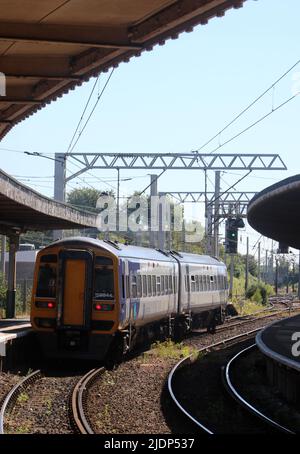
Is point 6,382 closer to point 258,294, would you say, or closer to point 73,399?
point 73,399

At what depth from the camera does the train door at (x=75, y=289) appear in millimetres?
17172

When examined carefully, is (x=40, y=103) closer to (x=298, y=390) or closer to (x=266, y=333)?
(x=298, y=390)

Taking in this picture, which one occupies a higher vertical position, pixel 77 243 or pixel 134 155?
pixel 134 155

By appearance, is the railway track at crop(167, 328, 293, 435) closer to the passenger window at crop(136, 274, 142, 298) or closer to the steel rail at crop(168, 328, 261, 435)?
the steel rail at crop(168, 328, 261, 435)

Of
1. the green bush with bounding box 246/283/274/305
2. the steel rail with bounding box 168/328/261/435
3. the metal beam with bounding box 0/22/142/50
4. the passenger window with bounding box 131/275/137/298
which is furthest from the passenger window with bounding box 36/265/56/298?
the green bush with bounding box 246/283/274/305

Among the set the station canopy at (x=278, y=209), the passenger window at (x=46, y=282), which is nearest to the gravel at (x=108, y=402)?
the passenger window at (x=46, y=282)

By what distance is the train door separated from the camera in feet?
56.3

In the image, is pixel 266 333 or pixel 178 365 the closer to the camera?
pixel 178 365

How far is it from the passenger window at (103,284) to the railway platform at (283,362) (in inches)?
144

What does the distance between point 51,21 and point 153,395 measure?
721 cm

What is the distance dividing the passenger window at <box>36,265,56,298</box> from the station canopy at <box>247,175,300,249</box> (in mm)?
6136
